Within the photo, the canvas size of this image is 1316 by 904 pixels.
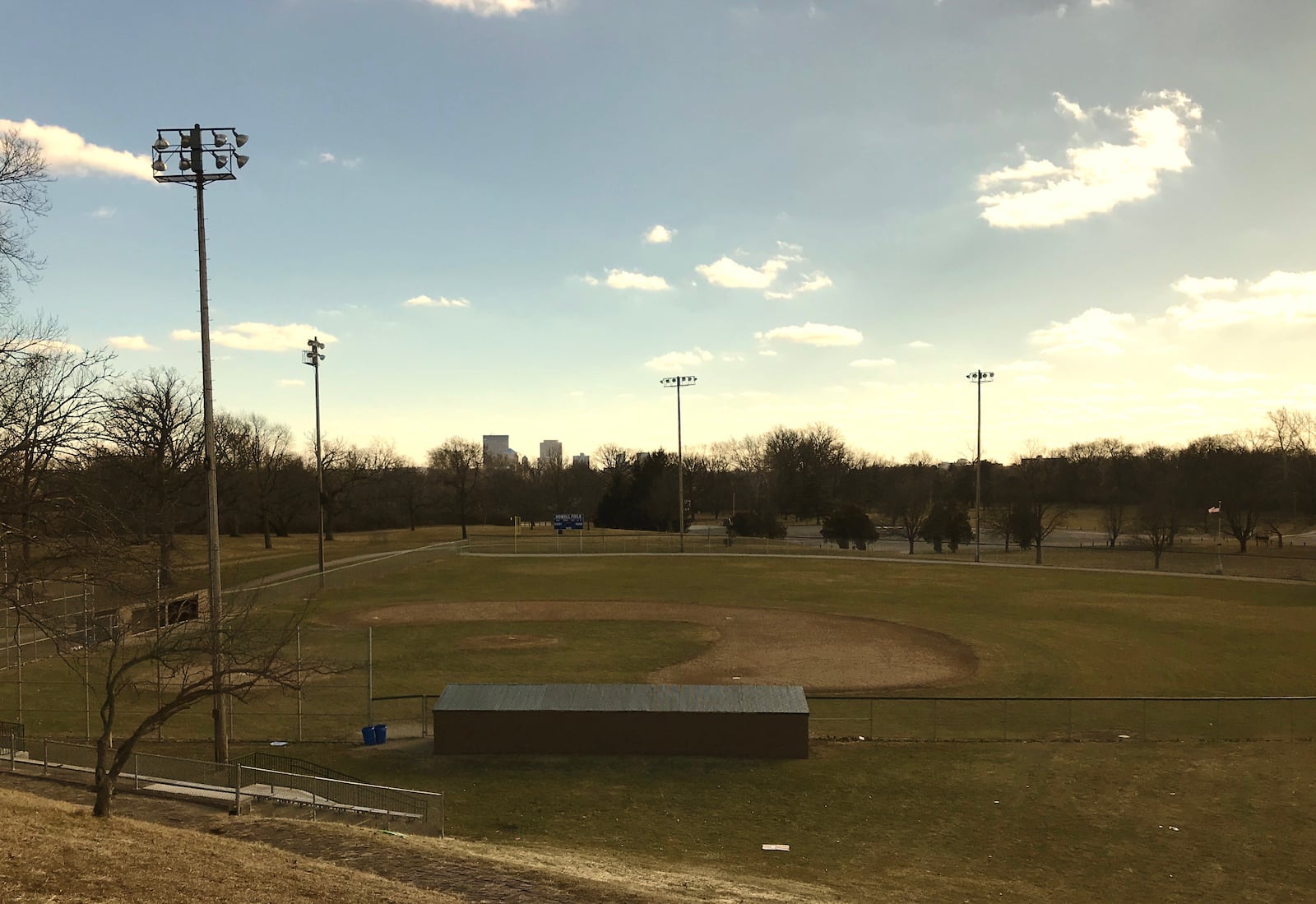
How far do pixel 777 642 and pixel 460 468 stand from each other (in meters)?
88.6

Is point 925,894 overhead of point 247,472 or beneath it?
beneath

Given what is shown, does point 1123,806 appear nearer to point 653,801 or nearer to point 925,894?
Answer: point 925,894

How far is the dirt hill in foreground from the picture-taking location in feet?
36.4

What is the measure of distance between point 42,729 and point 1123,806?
102 ft

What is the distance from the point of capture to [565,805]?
20.7 metres

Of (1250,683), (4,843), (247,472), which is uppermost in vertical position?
(247,472)

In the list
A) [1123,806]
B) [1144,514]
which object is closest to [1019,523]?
[1144,514]

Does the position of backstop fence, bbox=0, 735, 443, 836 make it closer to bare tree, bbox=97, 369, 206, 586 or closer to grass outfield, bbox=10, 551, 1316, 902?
grass outfield, bbox=10, 551, 1316, 902

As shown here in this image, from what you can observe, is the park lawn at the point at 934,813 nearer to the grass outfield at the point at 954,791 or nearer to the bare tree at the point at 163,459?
the grass outfield at the point at 954,791

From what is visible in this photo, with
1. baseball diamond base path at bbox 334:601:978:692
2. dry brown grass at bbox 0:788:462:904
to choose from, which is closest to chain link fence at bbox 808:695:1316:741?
baseball diamond base path at bbox 334:601:978:692

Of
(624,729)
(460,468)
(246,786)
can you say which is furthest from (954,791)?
(460,468)

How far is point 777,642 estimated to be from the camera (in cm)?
4181

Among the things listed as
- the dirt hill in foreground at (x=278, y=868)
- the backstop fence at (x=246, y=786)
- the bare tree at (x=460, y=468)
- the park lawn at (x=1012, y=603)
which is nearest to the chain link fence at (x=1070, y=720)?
the park lawn at (x=1012, y=603)

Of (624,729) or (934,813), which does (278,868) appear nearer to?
(624,729)
